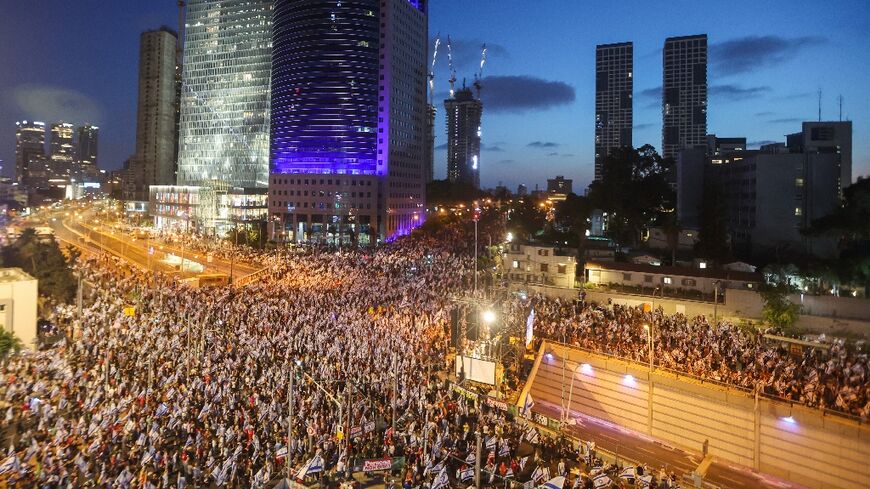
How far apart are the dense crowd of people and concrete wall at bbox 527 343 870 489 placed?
23.9 inches

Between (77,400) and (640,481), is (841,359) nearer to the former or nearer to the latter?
(640,481)

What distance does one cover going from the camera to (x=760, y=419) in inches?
683

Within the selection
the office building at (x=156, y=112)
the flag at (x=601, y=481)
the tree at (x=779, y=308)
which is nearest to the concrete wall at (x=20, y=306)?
the flag at (x=601, y=481)

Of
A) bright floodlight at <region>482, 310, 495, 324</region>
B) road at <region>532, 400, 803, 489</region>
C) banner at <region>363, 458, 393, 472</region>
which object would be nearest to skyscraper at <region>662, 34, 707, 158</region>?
bright floodlight at <region>482, 310, 495, 324</region>

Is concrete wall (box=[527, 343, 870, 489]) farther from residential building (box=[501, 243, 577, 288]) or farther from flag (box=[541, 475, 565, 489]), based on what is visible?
residential building (box=[501, 243, 577, 288])

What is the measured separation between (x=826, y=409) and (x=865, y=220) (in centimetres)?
1529

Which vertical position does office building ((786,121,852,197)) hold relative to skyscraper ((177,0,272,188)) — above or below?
below

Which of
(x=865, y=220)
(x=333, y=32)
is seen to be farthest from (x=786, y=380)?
(x=333, y=32)

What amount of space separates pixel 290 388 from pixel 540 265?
78.1 ft

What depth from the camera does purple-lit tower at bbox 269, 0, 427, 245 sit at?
81562 millimetres

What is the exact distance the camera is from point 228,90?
100m

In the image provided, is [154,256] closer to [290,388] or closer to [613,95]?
[290,388]

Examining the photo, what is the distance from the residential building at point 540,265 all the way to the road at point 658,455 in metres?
13.3

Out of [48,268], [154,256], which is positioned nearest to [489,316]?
[48,268]
